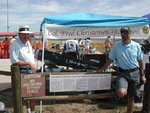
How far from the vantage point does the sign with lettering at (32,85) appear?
16.0ft

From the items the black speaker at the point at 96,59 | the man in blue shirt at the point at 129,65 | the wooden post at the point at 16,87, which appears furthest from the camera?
the black speaker at the point at 96,59

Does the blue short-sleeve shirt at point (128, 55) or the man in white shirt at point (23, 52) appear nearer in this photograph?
the man in white shirt at point (23, 52)

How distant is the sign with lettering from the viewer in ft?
16.0

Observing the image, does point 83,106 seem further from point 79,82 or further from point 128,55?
point 128,55

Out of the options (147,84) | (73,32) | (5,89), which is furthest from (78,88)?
(5,89)

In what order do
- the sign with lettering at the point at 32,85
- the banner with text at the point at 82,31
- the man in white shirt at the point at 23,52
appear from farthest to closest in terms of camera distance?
the banner with text at the point at 82,31 → the man in white shirt at the point at 23,52 → the sign with lettering at the point at 32,85

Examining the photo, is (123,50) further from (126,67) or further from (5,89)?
(5,89)

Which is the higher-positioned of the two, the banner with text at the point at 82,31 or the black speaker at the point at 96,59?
the banner with text at the point at 82,31

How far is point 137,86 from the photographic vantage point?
530 centimetres

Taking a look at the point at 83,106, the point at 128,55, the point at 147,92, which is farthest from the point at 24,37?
the point at 147,92

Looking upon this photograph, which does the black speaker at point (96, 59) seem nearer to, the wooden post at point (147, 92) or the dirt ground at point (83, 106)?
the dirt ground at point (83, 106)

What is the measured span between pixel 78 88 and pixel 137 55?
1.28 metres

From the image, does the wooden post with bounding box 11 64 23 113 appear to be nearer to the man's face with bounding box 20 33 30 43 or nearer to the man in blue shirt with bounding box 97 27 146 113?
the man's face with bounding box 20 33 30 43

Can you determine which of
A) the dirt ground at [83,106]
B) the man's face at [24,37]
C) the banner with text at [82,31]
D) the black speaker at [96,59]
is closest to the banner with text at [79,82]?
the man's face at [24,37]
